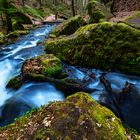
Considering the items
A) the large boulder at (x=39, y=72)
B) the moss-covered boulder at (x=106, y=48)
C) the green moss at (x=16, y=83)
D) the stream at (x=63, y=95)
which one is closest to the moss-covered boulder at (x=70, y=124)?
the stream at (x=63, y=95)

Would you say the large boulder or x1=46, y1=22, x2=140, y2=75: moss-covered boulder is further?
x1=46, y1=22, x2=140, y2=75: moss-covered boulder

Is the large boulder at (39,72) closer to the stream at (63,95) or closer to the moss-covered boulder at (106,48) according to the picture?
the stream at (63,95)

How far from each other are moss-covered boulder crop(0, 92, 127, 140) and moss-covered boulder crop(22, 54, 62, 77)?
359 centimetres

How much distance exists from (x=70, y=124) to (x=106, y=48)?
548 centimetres

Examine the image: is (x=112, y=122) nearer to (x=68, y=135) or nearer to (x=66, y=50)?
(x=68, y=135)

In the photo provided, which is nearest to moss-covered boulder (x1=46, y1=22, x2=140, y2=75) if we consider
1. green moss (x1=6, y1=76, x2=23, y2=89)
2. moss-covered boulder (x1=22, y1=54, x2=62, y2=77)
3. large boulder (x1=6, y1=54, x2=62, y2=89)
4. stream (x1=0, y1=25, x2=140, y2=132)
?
stream (x1=0, y1=25, x2=140, y2=132)

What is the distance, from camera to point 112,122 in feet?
13.7

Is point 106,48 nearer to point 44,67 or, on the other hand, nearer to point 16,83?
point 44,67

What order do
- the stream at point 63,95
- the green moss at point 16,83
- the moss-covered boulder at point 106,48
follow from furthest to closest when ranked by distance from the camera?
the moss-covered boulder at point 106,48 → the green moss at point 16,83 → the stream at point 63,95

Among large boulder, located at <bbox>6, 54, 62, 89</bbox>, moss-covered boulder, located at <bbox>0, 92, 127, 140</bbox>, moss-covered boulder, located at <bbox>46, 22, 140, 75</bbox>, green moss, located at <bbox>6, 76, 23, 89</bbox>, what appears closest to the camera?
moss-covered boulder, located at <bbox>0, 92, 127, 140</bbox>

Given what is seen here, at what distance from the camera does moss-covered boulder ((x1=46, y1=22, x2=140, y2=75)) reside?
27.9ft

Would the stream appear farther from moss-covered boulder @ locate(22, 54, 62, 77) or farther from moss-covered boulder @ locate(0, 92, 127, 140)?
moss-covered boulder @ locate(0, 92, 127, 140)

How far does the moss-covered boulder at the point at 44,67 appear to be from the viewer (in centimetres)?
811

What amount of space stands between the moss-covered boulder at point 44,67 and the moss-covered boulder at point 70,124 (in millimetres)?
3585
